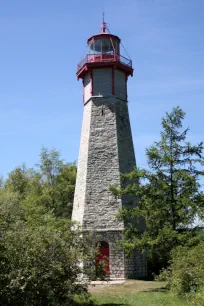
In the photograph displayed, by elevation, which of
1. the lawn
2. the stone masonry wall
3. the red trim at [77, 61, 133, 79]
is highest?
the red trim at [77, 61, 133, 79]

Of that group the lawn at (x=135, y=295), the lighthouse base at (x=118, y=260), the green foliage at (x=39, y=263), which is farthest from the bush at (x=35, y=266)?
the lighthouse base at (x=118, y=260)

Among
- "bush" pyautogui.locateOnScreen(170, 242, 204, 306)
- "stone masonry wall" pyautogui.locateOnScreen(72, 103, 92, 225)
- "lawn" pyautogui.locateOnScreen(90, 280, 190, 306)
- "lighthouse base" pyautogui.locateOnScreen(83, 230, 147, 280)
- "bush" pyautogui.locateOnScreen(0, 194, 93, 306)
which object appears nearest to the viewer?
"bush" pyautogui.locateOnScreen(0, 194, 93, 306)

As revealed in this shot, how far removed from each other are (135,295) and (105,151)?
10120 millimetres

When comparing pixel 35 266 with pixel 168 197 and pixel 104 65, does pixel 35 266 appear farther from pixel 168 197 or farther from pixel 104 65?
pixel 104 65

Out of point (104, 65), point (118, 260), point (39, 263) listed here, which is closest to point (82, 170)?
point (118, 260)

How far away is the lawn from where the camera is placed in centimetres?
1459

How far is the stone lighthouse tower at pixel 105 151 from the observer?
905 inches

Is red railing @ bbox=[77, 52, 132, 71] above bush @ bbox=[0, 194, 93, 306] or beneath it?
above

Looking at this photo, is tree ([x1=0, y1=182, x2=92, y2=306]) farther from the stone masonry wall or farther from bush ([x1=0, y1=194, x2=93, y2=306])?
the stone masonry wall

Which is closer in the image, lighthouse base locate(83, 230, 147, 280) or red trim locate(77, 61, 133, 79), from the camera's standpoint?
lighthouse base locate(83, 230, 147, 280)

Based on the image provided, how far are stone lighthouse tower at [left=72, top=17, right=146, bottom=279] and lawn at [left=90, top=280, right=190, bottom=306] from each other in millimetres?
2973

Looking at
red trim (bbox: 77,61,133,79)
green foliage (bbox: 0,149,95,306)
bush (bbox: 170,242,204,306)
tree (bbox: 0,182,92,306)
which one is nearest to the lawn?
bush (bbox: 170,242,204,306)

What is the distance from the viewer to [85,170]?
24.4 m

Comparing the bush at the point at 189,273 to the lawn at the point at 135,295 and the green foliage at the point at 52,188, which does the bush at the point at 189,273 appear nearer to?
the lawn at the point at 135,295
